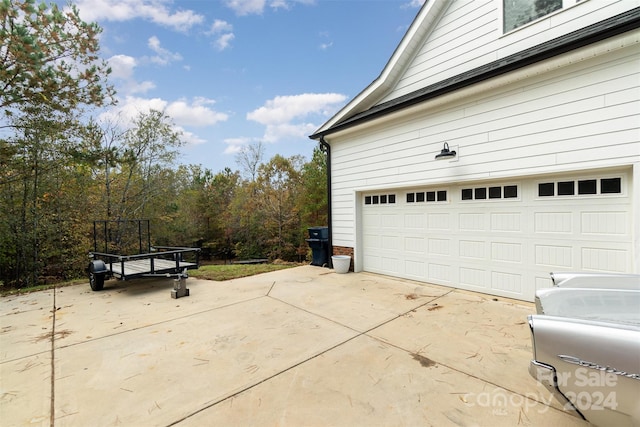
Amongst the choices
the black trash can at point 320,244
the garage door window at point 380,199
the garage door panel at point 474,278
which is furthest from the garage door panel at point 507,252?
the black trash can at point 320,244

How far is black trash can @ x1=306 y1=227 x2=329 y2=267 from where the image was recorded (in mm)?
7648

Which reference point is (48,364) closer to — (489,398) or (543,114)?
(489,398)

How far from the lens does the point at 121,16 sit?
21.5ft

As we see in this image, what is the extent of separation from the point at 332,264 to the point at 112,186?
29.6ft

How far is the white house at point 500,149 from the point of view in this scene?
11.8ft

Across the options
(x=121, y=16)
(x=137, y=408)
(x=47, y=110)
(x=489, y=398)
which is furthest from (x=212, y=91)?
(x=489, y=398)

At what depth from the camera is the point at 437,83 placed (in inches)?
229

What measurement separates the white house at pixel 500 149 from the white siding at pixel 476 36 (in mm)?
21

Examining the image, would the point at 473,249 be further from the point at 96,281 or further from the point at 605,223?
the point at 96,281

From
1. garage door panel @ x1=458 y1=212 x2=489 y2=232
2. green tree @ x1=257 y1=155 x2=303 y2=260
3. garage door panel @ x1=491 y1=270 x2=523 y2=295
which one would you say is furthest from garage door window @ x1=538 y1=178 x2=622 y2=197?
green tree @ x1=257 y1=155 x2=303 y2=260

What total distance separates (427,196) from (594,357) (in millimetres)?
4663

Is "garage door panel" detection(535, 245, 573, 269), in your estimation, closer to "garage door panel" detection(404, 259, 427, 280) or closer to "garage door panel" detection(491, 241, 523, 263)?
"garage door panel" detection(491, 241, 523, 263)

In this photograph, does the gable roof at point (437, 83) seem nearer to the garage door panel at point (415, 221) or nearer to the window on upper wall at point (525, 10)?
the window on upper wall at point (525, 10)

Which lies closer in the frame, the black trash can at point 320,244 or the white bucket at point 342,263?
the white bucket at point 342,263
